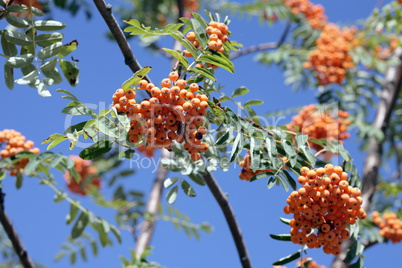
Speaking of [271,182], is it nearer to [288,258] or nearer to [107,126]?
[288,258]

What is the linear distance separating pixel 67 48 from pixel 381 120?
3.79 meters

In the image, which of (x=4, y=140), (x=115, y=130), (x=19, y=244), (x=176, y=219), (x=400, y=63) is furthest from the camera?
(x=400, y=63)

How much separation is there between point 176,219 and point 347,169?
2646 mm

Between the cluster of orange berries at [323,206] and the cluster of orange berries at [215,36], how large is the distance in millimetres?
690

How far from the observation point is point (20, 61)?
240 centimetres

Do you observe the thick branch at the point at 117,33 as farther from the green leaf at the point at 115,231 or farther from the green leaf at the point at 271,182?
the green leaf at the point at 115,231

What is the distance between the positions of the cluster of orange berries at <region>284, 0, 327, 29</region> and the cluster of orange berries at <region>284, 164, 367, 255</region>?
5.09 m

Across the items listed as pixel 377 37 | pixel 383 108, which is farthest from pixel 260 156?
pixel 377 37

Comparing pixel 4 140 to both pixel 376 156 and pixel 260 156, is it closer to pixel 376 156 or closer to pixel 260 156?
pixel 260 156

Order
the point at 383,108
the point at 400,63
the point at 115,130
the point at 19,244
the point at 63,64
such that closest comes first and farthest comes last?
the point at 115,130
the point at 63,64
the point at 19,244
the point at 383,108
the point at 400,63

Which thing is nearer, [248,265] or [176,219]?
[248,265]

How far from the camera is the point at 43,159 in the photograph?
89.0 inches

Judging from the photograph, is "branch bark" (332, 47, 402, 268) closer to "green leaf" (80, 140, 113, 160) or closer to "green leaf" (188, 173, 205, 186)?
"green leaf" (188, 173, 205, 186)

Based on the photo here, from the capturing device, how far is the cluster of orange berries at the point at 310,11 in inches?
274
